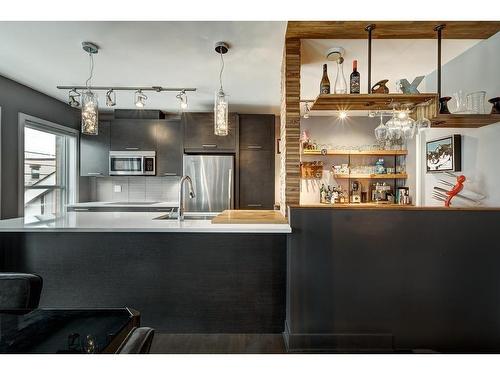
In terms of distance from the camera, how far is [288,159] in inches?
85.4

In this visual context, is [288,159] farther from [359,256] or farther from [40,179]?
[40,179]

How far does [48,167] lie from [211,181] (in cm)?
232

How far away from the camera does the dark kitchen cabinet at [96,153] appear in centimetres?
425

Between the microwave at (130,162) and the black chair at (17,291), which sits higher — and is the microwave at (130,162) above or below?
above

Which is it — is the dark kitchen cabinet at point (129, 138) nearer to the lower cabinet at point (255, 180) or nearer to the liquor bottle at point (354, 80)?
the lower cabinet at point (255, 180)

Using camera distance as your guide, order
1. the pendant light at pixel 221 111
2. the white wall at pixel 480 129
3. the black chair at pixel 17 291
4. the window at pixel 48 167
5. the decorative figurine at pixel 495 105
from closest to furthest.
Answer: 1. the black chair at pixel 17 291
2. the decorative figurine at pixel 495 105
3. the white wall at pixel 480 129
4. the pendant light at pixel 221 111
5. the window at pixel 48 167

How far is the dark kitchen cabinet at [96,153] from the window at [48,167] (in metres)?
0.13

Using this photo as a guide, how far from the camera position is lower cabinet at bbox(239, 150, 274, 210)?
4203 millimetres

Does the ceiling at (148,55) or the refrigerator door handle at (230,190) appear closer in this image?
the ceiling at (148,55)

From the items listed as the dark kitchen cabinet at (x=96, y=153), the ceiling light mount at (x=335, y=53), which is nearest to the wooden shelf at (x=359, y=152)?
the ceiling light mount at (x=335, y=53)

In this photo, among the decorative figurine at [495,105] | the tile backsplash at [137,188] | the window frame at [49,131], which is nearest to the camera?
the decorative figurine at [495,105]

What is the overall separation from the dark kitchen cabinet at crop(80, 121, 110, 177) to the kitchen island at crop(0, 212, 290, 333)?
7.33 ft

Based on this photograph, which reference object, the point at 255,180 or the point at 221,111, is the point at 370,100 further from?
the point at 255,180

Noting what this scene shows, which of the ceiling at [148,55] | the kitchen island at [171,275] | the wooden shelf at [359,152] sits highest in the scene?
the ceiling at [148,55]
